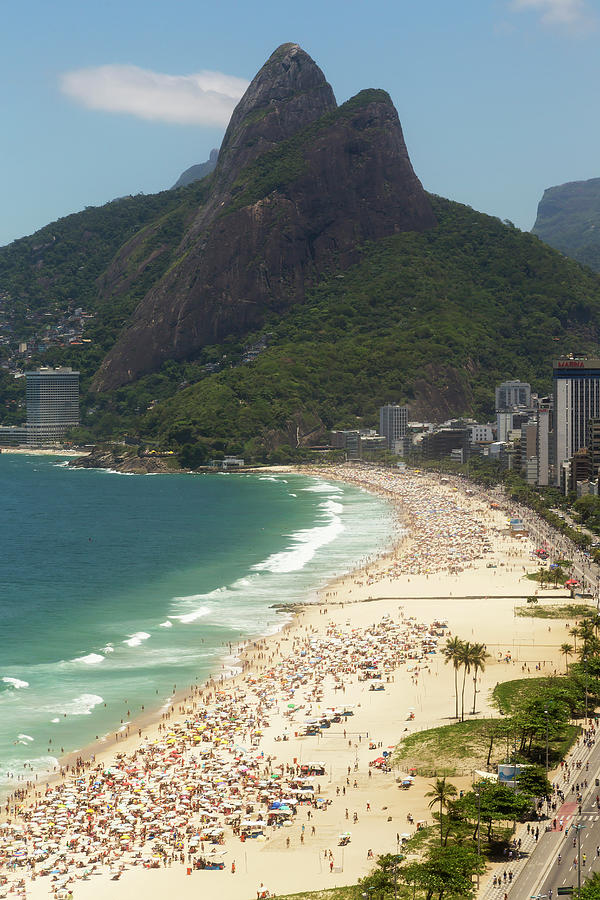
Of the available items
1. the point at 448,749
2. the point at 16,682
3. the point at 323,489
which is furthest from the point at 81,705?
the point at 323,489

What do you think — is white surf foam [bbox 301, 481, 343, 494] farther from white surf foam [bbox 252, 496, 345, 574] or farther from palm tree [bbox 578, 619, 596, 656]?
palm tree [bbox 578, 619, 596, 656]

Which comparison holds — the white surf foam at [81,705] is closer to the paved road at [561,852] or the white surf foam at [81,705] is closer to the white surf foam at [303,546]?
the paved road at [561,852]

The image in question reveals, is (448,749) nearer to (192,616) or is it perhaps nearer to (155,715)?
(155,715)

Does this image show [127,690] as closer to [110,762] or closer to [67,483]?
[110,762]

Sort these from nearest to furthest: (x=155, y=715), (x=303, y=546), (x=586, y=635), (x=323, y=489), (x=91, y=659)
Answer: (x=155, y=715) → (x=586, y=635) → (x=91, y=659) → (x=303, y=546) → (x=323, y=489)

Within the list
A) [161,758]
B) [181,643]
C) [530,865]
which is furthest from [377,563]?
[530,865]

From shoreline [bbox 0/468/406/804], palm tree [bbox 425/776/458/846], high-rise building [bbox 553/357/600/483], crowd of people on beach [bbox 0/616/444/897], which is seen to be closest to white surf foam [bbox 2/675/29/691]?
shoreline [bbox 0/468/406/804]
